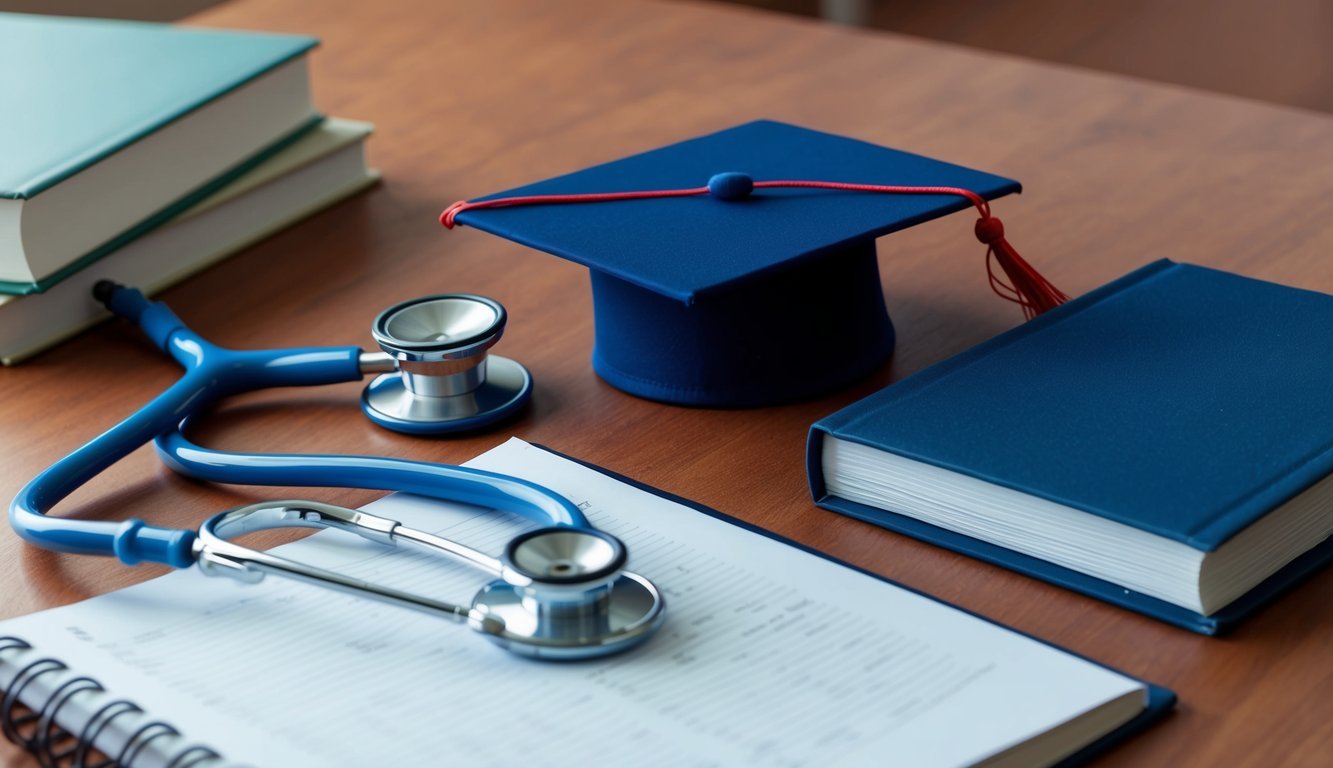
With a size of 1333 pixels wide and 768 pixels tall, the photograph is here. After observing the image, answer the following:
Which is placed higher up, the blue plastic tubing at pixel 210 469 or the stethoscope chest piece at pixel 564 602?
the stethoscope chest piece at pixel 564 602

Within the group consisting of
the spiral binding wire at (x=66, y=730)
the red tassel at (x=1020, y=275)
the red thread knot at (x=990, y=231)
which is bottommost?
the spiral binding wire at (x=66, y=730)

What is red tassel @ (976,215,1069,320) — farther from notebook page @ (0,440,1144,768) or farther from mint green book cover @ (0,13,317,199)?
mint green book cover @ (0,13,317,199)

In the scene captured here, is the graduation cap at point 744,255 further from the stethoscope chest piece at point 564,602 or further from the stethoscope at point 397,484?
the stethoscope chest piece at point 564,602

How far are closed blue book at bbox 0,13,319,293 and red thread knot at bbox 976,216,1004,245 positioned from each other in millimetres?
585

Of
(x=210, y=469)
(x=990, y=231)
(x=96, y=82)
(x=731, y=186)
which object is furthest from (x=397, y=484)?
(x=96, y=82)

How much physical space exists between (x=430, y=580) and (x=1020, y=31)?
12.1ft

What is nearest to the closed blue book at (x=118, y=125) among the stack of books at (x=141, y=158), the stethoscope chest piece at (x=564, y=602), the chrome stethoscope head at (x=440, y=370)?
the stack of books at (x=141, y=158)

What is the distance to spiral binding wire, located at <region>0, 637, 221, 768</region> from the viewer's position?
1.83ft

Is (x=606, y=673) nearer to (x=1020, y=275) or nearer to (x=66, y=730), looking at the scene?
(x=66, y=730)

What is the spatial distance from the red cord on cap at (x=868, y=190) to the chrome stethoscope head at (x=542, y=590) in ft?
0.97

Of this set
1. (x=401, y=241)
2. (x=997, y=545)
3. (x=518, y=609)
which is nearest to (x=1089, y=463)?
(x=997, y=545)

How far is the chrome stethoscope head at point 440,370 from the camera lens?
851mm

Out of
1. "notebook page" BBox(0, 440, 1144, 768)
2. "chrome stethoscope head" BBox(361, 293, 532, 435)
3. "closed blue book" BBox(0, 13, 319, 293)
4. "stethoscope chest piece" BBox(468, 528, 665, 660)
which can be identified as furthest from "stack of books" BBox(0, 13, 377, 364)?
"stethoscope chest piece" BBox(468, 528, 665, 660)

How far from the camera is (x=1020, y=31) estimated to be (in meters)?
4.03
